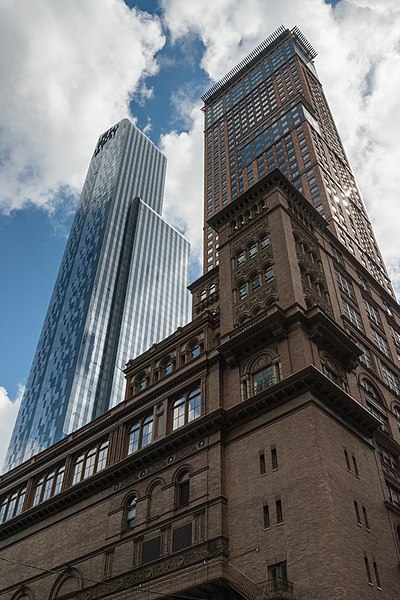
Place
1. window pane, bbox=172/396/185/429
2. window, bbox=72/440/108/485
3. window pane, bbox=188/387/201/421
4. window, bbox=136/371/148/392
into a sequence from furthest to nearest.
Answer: window, bbox=136/371/148/392 < window, bbox=72/440/108/485 < window pane, bbox=172/396/185/429 < window pane, bbox=188/387/201/421

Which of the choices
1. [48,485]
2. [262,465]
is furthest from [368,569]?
[48,485]

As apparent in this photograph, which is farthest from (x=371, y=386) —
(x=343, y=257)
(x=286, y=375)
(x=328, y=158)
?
(x=328, y=158)

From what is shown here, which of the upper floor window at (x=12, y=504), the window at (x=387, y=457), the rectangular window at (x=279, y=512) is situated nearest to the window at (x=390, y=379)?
the window at (x=387, y=457)

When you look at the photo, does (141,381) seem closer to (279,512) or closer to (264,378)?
(264,378)

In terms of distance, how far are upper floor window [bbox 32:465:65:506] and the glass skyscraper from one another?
67.4 metres

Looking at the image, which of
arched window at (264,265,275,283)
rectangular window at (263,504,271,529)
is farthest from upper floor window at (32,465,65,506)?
arched window at (264,265,275,283)

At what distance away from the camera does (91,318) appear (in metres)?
144

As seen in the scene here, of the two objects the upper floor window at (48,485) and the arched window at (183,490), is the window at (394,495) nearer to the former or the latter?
the arched window at (183,490)

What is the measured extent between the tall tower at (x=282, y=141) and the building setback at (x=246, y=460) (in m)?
22.4

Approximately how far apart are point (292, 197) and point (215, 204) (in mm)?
42322

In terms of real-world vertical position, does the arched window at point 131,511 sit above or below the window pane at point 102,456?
below

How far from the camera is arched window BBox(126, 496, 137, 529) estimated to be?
42000 mm

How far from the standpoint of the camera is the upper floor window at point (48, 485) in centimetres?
5219

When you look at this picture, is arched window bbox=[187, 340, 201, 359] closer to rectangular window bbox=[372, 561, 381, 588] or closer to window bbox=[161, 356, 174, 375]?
window bbox=[161, 356, 174, 375]
